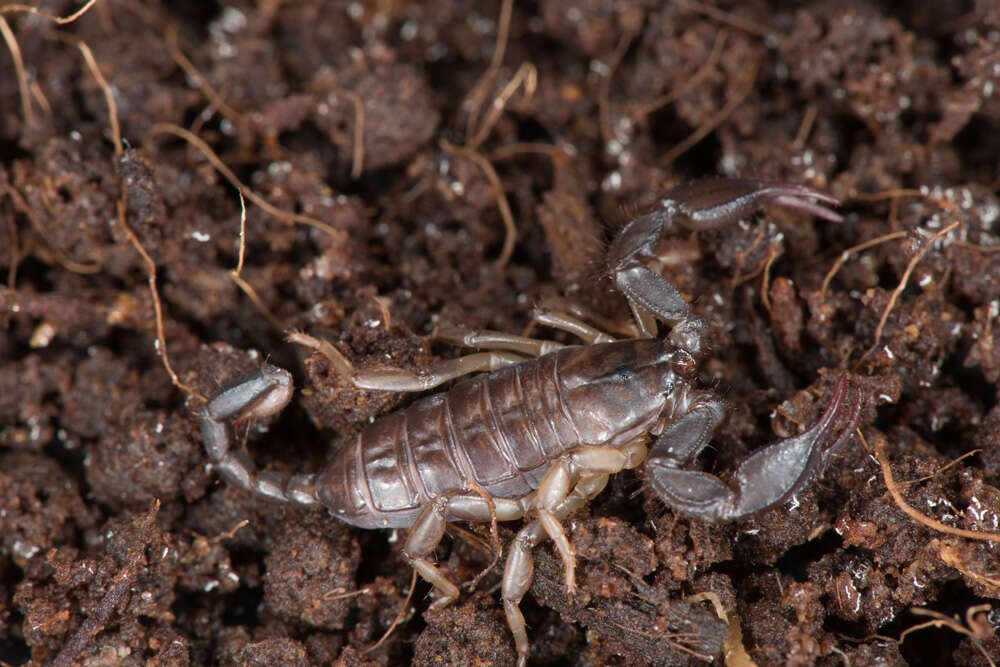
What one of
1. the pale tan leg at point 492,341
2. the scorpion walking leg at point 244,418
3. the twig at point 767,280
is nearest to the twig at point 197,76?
the scorpion walking leg at point 244,418

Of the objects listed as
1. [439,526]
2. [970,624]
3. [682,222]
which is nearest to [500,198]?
[682,222]

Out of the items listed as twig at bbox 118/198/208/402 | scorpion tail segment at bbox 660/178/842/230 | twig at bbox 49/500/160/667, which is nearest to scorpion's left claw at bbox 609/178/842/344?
scorpion tail segment at bbox 660/178/842/230

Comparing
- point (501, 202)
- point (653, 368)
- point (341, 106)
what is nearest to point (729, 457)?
point (653, 368)

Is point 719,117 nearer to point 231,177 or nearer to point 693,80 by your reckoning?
point 693,80

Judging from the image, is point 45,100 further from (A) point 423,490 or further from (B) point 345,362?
(A) point 423,490

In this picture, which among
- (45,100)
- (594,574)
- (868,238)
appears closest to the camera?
(594,574)

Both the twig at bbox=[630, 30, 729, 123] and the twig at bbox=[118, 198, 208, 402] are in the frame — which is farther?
the twig at bbox=[630, 30, 729, 123]

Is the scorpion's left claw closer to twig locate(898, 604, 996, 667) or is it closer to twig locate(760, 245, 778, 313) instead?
twig locate(760, 245, 778, 313)
